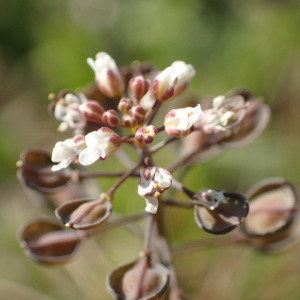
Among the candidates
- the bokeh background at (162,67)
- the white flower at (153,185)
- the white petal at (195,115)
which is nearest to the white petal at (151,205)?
the white flower at (153,185)

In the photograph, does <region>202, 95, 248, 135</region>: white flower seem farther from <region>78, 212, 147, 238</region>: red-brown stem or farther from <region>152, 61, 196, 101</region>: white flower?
<region>78, 212, 147, 238</region>: red-brown stem

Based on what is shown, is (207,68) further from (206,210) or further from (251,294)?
(206,210)

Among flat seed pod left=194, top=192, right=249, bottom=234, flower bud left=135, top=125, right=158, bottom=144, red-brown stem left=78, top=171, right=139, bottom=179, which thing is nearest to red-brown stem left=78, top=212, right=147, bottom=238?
red-brown stem left=78, top=171, right=139, bottom=179

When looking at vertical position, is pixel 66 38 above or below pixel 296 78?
above

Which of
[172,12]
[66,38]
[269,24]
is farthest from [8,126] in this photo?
[269,24]

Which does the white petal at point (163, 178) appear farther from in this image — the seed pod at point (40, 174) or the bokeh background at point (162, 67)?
the bokeh background at point (162, 67)

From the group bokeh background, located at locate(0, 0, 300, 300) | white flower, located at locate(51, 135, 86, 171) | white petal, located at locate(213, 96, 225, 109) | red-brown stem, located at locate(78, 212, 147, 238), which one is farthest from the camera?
bokeh background, located at locate(0, 0, 300, 300)
